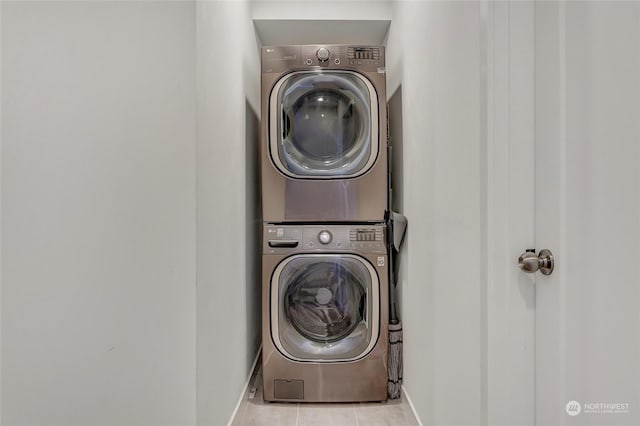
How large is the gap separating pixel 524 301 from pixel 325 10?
2.10 metres

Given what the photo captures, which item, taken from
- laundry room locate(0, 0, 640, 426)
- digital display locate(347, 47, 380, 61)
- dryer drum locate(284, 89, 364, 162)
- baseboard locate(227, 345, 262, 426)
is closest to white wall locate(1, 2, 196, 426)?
laundry room locate(0, 0, 640, 426)

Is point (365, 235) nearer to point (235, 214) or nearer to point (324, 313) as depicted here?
point (324, 313)

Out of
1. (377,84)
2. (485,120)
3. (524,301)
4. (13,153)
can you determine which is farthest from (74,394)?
(377,84)

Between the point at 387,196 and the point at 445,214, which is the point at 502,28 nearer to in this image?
the point at 445,214

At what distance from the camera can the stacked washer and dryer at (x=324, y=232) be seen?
2039mm

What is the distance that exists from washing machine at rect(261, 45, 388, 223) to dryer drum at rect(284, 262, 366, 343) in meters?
0.33

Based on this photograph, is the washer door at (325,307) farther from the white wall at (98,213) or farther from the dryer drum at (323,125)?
the white wall at (98,213)

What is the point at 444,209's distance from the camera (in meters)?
1.43

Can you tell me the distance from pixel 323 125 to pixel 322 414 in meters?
1.64

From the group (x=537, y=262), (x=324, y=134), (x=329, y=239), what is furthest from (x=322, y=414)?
(x=324, y=134)

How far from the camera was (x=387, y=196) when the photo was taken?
2.17 m

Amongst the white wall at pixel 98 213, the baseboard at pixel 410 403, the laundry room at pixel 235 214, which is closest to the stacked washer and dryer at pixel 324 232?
the baseboard at pixel 410 403

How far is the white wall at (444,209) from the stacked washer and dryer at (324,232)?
0.19 meters

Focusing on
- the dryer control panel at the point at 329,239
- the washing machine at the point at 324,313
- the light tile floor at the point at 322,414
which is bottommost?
the light tile floor at the point at 322,414
